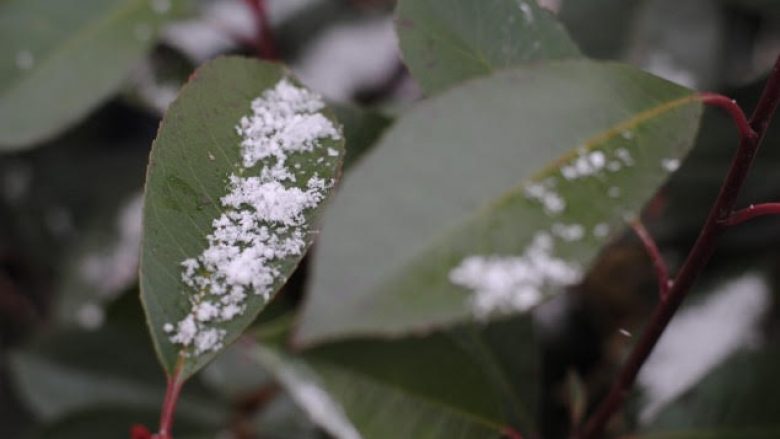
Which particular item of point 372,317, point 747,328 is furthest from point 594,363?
point 372,317

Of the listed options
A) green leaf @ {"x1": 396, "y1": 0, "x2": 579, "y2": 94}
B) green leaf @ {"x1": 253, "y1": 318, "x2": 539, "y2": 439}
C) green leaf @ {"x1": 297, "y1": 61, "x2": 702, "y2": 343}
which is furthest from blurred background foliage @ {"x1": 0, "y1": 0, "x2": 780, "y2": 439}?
green leaf @ {"x1": 297, "y1": 61, "x2": 702, "y2": 343}

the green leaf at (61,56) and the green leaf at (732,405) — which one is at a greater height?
the green leaf at (61,56)

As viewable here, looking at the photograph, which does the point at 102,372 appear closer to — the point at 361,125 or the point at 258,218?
the point at 361,125

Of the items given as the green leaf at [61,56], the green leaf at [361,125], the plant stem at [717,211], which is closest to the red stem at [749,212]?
the plant stem at [717,211]

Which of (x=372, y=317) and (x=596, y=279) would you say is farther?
(x=596, y=279)

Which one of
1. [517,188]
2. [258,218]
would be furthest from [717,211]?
[258,218]

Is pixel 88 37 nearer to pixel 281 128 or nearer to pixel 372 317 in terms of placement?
→ pixel 281 128

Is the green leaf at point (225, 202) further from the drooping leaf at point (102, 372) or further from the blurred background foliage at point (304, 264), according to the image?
the drooping leaf at point (102, 372)
